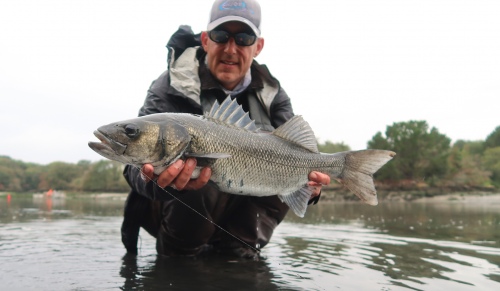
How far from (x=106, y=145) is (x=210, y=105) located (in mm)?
1876

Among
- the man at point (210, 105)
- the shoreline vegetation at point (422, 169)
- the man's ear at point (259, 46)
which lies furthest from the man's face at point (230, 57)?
the shoreline vegetation at point (422, 169)

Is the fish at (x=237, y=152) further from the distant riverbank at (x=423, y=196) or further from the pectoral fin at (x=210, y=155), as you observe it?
the distant riverbank at (x=423, y=196)

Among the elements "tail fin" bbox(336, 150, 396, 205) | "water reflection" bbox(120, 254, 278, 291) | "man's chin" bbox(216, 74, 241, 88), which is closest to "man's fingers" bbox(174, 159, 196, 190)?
"water reflection" bbox(120, 254, 278, 291)

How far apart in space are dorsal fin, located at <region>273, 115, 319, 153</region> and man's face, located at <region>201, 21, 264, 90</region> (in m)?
1.13

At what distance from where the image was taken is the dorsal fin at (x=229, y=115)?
2729 millimetres

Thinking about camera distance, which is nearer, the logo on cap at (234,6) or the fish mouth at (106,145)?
the fish mouth at (106,145)

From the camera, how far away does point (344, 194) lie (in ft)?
99.4

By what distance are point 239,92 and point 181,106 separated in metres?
0.70

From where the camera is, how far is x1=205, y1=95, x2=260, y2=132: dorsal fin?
2.73 m

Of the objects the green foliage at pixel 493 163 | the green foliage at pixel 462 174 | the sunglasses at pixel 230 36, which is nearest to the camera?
the sunglasses at pixel 230 36

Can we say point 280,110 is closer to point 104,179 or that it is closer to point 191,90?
point 191,90

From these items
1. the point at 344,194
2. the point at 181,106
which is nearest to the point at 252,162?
the point at 181,106

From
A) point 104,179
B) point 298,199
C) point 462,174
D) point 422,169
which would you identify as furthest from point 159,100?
point 104,179

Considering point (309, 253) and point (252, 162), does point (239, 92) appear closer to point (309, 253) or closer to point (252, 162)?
point (252, 162)
